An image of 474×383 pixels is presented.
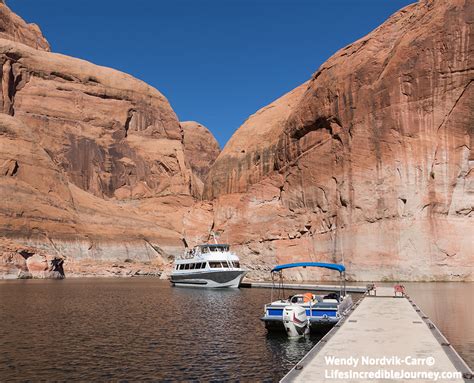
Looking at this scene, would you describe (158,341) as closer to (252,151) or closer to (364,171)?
(364,171)

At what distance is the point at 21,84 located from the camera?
19162 centimetres

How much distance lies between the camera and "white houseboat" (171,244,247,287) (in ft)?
224

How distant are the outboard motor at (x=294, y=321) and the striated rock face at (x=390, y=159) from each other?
33.7 metres

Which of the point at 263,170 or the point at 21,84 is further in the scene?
the point at 21,84

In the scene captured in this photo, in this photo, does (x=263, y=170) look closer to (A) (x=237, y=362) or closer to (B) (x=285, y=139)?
(B) (x=285, y=139)

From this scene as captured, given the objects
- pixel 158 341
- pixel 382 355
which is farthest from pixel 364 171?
pixel 382 355

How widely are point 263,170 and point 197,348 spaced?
219ft

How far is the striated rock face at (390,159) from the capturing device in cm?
5841

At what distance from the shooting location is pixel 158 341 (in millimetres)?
27391

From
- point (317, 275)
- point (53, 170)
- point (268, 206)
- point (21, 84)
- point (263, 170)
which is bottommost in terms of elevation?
point (317, 275)

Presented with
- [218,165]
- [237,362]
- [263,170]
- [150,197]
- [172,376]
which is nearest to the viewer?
[172,376]

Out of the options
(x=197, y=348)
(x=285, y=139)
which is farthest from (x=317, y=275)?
(x=197, y=348)

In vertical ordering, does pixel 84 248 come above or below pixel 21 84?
below

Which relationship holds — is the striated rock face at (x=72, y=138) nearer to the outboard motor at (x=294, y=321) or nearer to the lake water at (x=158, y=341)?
the lake water at (x=158, y=341)
